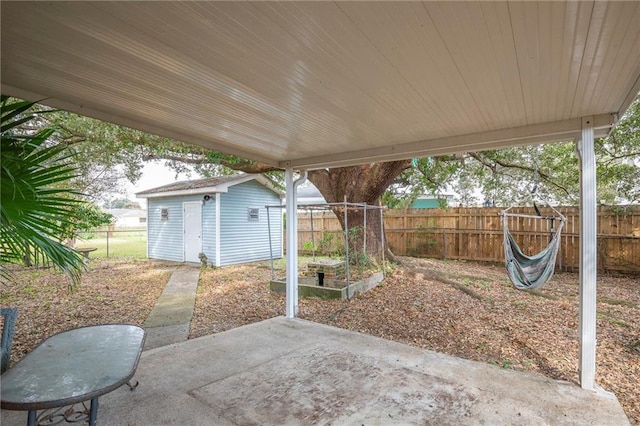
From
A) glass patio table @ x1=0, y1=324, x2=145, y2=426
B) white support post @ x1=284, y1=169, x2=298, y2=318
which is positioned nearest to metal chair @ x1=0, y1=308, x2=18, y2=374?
glass patio table @ x1=0, y1=324, x2=145, y2=426

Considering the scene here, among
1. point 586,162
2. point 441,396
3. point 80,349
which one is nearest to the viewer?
point 80,349

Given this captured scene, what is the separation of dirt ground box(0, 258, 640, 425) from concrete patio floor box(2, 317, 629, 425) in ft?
1.65

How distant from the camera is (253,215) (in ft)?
34.1

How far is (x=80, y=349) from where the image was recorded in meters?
2.04

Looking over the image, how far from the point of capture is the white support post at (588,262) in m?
2.63

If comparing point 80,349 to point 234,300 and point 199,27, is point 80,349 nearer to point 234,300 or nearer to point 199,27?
point 199,27

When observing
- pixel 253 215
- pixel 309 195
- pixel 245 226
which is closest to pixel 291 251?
pixel 245 226

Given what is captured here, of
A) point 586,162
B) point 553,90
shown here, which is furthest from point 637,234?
point 553,90

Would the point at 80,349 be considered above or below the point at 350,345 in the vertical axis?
above

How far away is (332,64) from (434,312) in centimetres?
411

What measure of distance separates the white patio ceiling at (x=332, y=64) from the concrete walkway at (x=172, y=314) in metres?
2.45

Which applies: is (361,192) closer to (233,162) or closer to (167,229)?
(233,162)

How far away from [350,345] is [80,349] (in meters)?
2.42

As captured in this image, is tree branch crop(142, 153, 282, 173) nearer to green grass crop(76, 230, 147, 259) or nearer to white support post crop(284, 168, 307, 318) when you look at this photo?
white support post crop(284, 168, 307, 318)
